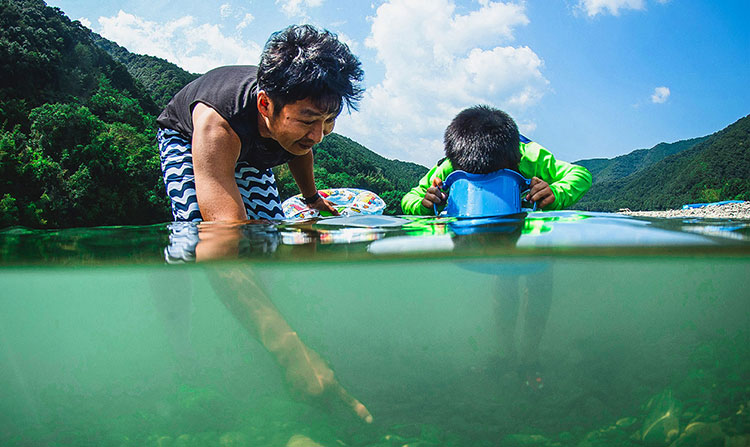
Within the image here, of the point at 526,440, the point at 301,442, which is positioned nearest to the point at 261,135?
the point at 301,442

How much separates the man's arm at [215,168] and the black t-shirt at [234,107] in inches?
2.9

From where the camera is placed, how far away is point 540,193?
10.9ft

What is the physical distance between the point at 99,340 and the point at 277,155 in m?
2.14

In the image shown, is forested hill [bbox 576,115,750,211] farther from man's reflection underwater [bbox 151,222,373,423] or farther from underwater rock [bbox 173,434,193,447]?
man's reflection underwater [bbox 151,222,373,423]

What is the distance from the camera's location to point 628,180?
2072 inches

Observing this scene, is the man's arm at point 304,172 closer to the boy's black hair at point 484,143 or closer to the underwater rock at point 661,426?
the boy's black hair at point 484,143

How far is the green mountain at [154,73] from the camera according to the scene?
2255 inches

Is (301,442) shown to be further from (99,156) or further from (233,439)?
(99,156)

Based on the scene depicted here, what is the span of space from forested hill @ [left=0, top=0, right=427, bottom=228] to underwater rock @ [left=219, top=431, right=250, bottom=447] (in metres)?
16.1

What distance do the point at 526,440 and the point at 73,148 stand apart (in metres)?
35.2

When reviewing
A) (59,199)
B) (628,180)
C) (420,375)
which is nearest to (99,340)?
(420,375)

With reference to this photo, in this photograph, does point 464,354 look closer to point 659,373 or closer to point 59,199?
point 659,373

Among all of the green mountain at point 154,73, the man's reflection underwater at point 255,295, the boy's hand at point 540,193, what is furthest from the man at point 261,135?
the green mountain at point 154,73

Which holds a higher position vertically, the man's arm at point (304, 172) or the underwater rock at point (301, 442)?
the man's arm at point (304, 172)
